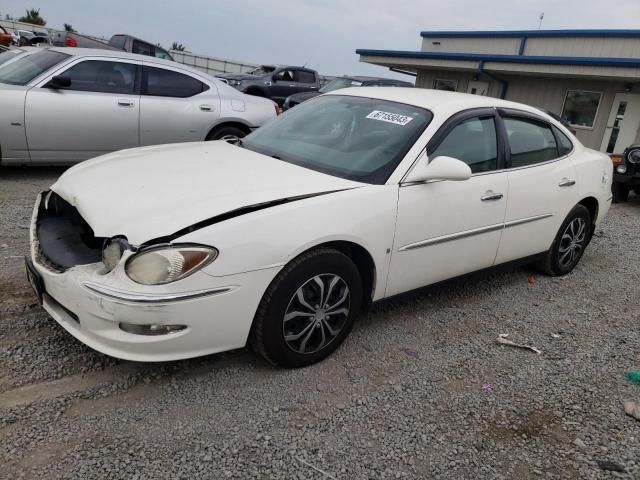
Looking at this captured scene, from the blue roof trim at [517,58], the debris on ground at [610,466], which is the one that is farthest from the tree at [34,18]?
the debris on ground at [610,466]

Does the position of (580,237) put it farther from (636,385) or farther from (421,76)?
(421,76)

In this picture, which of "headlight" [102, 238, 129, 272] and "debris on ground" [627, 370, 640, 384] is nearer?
"headlight" [102, 238, 129, 272]

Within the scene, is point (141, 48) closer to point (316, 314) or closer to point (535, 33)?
point (535, 33)

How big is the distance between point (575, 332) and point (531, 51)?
16.7 meters

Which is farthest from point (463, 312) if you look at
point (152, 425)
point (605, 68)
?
point (605, 68)

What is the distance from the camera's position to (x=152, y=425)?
2.46m

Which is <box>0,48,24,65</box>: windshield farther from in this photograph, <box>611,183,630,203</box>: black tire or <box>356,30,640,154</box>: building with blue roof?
<box>356,30,640,154</box>: building with blue roof

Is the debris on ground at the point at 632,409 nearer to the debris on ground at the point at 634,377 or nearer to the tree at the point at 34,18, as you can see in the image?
the debris on ground at the point at 634,377

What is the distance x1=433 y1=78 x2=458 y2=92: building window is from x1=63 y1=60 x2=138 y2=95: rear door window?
14801 millimetres

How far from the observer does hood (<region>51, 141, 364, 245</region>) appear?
2.58 meters

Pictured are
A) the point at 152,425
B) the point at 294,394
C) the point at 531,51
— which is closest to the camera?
the point at 152,425

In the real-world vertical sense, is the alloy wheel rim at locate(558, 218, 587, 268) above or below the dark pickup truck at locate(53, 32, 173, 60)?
below

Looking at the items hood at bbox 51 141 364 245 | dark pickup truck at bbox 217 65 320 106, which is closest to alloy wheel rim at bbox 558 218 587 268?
hood at bbox 51 141 364 245

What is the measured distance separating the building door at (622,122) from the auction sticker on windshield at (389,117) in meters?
13.2
